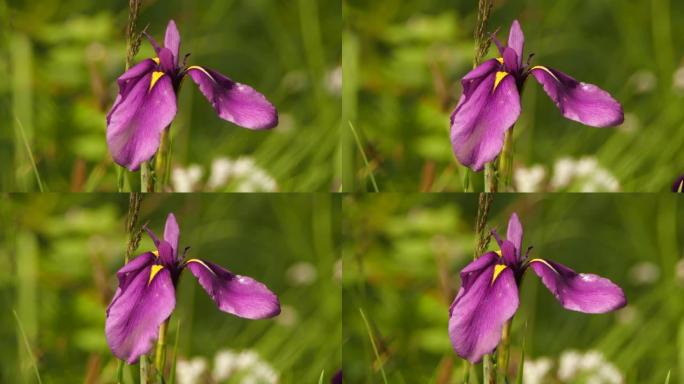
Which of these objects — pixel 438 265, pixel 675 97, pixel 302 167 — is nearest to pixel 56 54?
pixel 302 167

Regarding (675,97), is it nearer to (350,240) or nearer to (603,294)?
(603,294)

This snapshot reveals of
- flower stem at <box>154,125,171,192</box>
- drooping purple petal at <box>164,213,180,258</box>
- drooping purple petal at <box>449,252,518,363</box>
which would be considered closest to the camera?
drooping purple petal at <box>449,252,518,363</box>

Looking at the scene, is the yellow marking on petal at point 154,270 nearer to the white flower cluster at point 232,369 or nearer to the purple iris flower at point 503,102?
the white flower cluster at point 232,369

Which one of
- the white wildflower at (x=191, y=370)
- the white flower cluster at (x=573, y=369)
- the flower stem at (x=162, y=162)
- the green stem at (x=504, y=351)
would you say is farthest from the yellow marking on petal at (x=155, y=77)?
the white flower cluster at (x=573, y=369)

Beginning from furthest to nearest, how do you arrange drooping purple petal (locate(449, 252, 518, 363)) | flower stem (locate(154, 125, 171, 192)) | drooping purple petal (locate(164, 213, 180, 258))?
1. flower stem (locate(154, 125, 171, 192))
2. drooping purple petal (locate(164, 213, 180, 258))
3. drooping purple petal (locate(449, 252, 518, 363))

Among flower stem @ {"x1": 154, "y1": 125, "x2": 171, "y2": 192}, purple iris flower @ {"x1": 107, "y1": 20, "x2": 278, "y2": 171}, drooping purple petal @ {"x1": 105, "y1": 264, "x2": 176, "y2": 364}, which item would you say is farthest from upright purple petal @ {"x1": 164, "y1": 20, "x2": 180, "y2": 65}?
drooping purple petal @ {"x1": 105, "y1": 264, "x2": 176, "y2": 364}

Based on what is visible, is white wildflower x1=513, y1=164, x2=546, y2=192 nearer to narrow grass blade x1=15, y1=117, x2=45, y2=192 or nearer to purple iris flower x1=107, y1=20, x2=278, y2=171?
purple iris flower x1=107, y1=20, x2=278, y2=171
